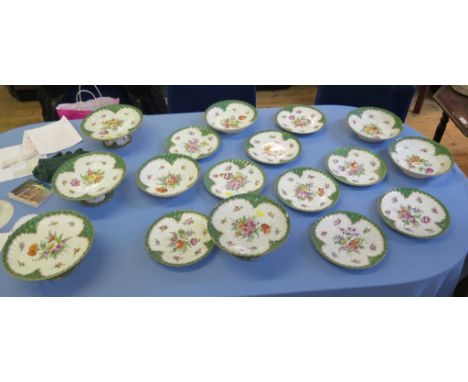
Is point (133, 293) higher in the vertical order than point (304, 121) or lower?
lower

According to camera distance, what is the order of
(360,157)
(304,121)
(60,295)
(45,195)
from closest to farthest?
1. (60,295)
2. (45,195)
3. (360,157)
4. (304,121)

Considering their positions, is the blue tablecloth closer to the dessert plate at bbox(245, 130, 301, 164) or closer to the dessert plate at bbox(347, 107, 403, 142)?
the dessert plate at bbox(245, 130, 301, 164)

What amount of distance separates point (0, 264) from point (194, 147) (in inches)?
34.0

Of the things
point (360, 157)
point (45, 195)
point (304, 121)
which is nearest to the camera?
point (45, 195)

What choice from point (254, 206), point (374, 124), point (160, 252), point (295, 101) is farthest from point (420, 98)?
point (160, 252)

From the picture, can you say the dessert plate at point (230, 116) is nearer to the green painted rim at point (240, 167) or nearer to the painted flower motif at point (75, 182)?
the green painted rim at point (240, 167)

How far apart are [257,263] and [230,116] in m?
0.88

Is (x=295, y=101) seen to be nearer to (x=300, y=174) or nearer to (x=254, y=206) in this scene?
(x=300, y=174)

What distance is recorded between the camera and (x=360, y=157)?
154 cm

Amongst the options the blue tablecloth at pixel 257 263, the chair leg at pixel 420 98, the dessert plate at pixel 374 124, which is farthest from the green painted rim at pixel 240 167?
the chair leg at pixel 420 98

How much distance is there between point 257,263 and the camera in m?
1.16

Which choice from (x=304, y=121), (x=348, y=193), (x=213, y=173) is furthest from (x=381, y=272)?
(x=304, y=121)

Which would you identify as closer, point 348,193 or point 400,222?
point 400,222

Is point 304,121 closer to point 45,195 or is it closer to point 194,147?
point 194,147
